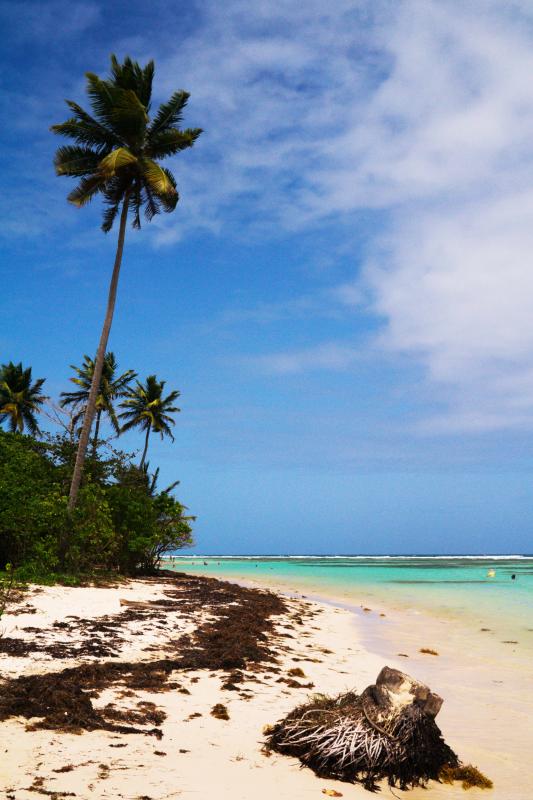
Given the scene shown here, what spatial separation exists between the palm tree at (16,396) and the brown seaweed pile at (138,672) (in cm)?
3847

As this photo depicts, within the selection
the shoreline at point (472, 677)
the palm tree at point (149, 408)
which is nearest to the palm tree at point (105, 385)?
the palm tree at point (149, 408)

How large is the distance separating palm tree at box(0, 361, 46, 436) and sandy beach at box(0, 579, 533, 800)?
37.4 meters

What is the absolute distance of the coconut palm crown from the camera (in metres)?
22.7

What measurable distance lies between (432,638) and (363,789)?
41.1 ft

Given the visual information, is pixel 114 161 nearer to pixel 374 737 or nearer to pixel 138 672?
pixel 138 672

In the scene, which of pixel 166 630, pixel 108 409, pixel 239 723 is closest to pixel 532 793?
pixel 239 723

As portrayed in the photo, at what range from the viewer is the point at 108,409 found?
49156 mm

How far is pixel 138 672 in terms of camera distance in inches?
348

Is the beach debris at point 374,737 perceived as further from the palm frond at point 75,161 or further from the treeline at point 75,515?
the palm frond at point 75,161

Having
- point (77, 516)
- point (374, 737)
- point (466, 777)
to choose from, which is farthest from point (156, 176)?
point (466, 777)

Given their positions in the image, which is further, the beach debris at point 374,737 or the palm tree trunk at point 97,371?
the palm tree trunk at point 97,371

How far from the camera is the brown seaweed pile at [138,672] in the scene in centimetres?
649

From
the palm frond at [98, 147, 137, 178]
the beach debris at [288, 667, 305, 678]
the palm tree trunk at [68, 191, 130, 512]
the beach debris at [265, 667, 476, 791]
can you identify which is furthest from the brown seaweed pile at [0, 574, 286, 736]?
the palm frond at [98, 147, 137, 178]

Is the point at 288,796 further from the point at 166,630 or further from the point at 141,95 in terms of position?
the point at 141,95
